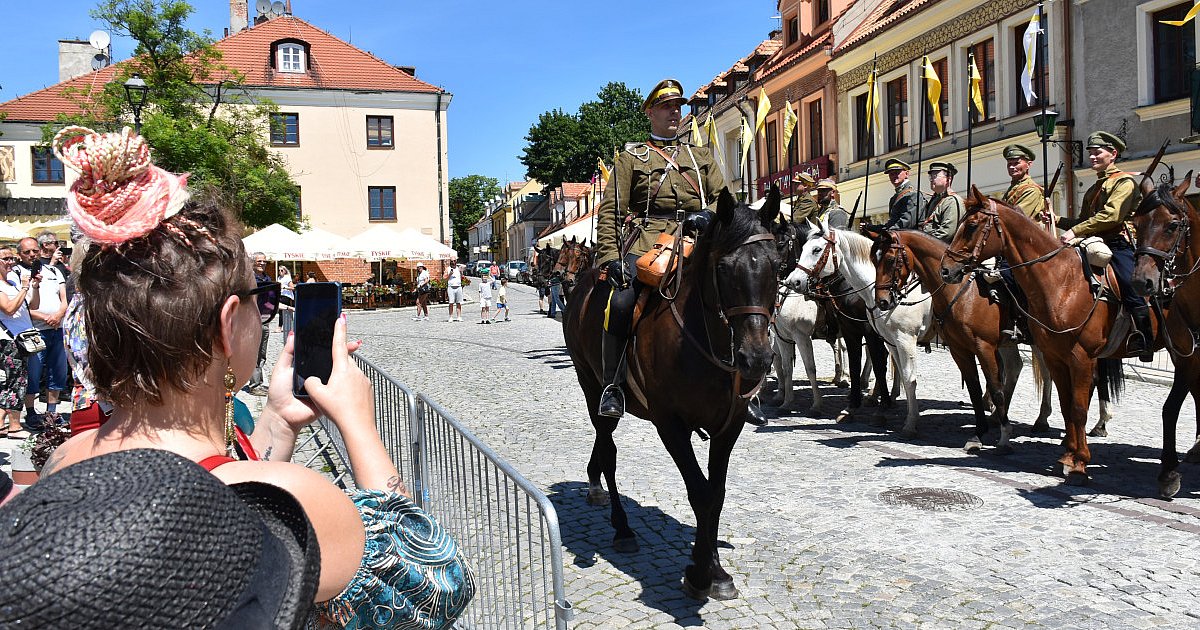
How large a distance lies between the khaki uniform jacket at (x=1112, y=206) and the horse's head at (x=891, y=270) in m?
1.56

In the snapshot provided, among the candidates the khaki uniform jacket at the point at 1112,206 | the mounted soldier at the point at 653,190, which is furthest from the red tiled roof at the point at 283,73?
the mounted soldier at the point at 653,190

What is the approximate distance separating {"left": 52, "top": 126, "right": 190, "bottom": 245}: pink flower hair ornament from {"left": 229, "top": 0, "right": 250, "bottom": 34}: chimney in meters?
54.7

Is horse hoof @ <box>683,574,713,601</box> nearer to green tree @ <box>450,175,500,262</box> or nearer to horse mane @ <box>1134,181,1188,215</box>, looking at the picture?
horse mane @ <box>1134,181,1188,215</box>

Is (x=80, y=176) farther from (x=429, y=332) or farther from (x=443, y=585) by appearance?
(x=429, y=332)

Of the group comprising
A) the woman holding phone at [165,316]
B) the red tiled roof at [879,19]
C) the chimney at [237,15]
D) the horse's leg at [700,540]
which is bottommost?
the horse's leg at [700,540]

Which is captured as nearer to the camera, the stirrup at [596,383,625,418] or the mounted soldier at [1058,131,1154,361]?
the stirrup at [596,383,625,418]

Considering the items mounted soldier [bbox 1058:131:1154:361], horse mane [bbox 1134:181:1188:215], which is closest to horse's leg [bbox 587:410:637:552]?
mounted soldier [bbox 1058:131:1154:361]

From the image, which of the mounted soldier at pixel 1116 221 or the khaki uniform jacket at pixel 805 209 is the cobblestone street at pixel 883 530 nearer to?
the mounted soldier at pixel 1116 221

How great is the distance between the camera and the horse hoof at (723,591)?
4.55 metres

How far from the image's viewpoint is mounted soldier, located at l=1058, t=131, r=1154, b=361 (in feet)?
22.6

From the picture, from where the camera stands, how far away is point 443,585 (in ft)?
4.90

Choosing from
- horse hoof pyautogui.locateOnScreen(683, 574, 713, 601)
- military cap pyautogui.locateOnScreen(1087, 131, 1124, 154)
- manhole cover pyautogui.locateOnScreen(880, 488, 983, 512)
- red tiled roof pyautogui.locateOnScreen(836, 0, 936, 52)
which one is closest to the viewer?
horse hoof pyautogui.locateOnScreen(683, 574, 713, 601)

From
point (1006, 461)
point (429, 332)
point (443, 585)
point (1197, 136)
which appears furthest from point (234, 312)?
point (429, 332)

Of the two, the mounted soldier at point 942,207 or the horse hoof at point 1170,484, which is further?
the mounted soldier at point 942,207
